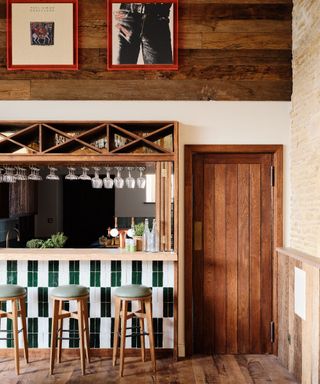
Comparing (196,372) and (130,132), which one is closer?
(196,372)

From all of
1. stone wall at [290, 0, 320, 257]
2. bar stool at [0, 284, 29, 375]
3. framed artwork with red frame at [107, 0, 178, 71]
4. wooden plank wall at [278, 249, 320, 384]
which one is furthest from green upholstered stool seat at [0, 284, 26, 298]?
stone wall at [290, 0, 320, 257]

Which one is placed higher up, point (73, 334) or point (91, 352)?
point (73, 334)

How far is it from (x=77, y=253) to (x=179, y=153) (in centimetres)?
138

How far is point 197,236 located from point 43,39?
2.52 metres

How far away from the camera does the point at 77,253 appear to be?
4.34 m

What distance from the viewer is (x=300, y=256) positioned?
3.96m

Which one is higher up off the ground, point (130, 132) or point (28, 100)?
point (28, 100)

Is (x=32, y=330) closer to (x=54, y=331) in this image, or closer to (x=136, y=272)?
(x=54, y=331)

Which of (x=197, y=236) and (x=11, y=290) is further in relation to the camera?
(x=197, y=236)

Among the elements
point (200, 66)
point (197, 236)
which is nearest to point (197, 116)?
point (200, 66)

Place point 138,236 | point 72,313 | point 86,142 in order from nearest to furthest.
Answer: point 72,313 < point 86,142 < point 138,236

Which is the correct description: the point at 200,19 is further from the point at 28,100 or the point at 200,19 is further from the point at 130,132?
the point at 28,100

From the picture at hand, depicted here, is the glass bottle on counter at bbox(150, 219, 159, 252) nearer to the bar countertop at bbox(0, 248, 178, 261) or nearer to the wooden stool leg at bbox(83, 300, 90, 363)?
the bar countertop at bbox(0, 248, 178, 261)

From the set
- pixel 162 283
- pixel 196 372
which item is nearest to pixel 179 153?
pixel 162 283
